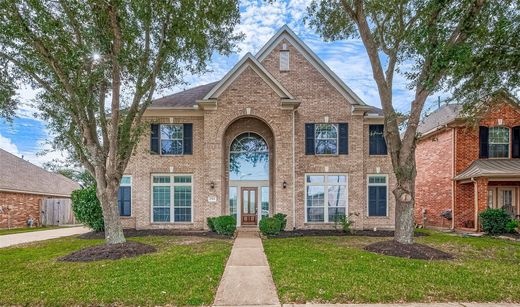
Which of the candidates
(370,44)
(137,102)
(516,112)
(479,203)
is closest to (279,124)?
(370,44)

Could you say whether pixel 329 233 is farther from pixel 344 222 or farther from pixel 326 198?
pixel 326 198

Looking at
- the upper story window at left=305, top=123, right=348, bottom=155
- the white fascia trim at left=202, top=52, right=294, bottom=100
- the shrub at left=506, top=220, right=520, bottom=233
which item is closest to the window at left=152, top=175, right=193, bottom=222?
the white fascia trim at left=202, top=52, right=294, bottom=100

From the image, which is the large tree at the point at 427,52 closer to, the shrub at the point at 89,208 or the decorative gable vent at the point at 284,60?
the decorative gable vent at the point at 284,60

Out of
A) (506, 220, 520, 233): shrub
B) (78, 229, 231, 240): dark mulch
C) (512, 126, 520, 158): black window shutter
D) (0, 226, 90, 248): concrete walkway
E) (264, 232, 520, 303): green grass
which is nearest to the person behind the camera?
(264, 232, 520, 303): green grass

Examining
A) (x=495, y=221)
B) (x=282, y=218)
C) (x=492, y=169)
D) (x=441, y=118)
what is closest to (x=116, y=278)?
(x=282, y=218)

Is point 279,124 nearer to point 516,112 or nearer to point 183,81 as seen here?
point 183,81

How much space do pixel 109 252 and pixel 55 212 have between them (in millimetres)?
17407

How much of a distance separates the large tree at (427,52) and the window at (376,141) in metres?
4.50

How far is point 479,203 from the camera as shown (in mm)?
15062

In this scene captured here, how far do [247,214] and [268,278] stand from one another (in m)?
8.68

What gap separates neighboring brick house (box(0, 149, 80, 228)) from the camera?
18.8m

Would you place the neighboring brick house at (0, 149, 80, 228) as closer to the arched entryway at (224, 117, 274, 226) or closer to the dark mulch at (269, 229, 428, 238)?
the arched entryway at (224, 117, 274, 226)

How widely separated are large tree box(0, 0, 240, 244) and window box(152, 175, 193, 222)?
4.81 metres

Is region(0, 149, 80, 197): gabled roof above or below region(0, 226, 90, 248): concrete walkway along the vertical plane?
above
